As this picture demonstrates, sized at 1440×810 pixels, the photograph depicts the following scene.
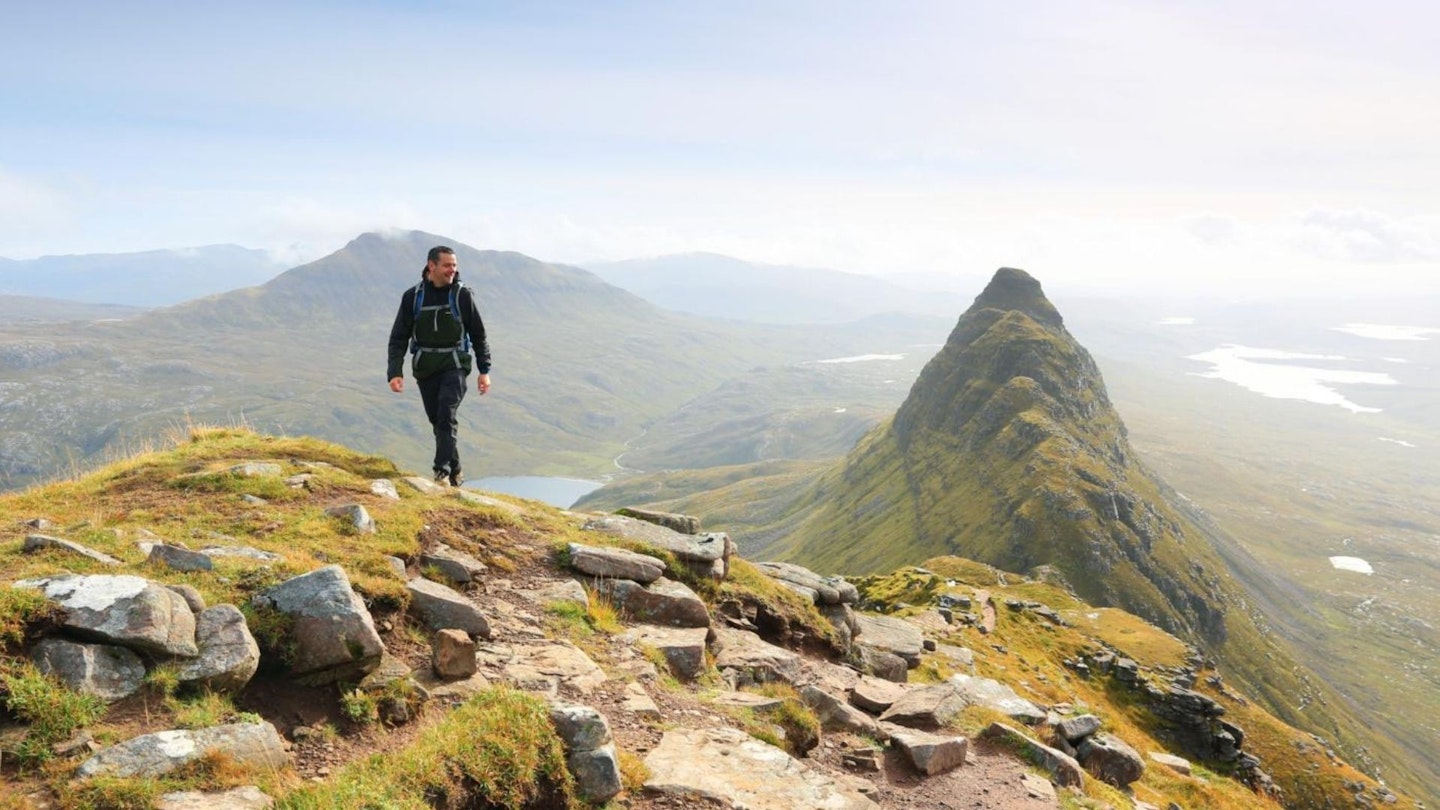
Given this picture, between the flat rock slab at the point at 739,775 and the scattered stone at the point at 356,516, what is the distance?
7986 mm

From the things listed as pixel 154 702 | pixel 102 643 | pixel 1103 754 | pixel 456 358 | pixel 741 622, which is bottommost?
pixel 1103 754

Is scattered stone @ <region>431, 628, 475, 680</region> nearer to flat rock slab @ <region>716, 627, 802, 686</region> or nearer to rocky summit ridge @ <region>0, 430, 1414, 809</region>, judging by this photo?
rocky summit ridge @ <region>0, 430, 1414, 809</region>

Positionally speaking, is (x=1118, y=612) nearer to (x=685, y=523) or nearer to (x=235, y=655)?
(x=685, y=523)

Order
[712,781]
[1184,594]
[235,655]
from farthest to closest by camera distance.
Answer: [1184,594] < [712,781] < [235,655]

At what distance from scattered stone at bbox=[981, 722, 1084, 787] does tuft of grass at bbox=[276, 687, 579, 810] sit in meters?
12.6

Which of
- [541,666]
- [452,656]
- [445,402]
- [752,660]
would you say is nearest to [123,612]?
[452,656]

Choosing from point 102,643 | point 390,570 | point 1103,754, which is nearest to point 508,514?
point 390,570

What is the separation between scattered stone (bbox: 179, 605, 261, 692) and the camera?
32.3ft

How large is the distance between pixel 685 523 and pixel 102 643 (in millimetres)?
17006

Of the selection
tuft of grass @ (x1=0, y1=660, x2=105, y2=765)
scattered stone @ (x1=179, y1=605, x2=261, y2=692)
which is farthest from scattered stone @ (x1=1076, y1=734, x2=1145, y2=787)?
tuft of grass @ (x1=0, y1=660, x2=105, y2=765)

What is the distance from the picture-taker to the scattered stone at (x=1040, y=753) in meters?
18.4

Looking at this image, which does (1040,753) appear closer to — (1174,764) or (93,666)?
(93,666)

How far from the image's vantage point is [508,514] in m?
20.0

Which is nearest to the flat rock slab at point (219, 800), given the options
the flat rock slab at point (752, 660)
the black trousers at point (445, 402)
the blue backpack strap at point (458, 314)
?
the flat rock slab at point (752, 660)
